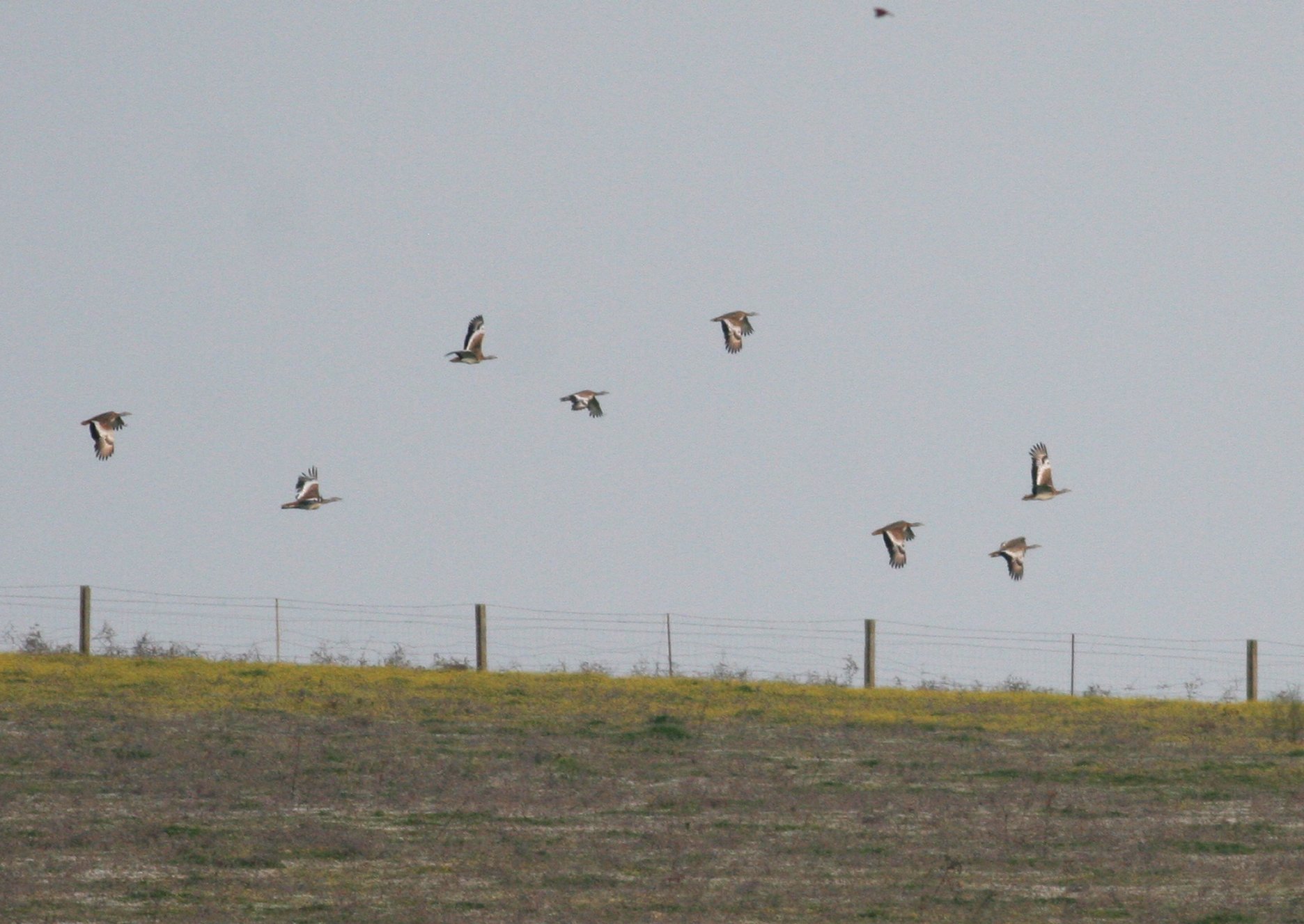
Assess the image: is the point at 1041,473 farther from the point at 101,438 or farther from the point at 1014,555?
the point at 101,438

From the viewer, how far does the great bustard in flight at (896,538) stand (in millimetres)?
30361

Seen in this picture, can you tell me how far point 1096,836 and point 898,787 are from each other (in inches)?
155

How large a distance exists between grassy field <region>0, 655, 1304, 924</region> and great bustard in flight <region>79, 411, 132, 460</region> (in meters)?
3.80

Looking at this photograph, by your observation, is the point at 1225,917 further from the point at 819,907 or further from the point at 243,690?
the point at 243,690

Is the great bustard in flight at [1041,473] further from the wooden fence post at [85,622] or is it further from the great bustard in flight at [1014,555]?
the wooden fence post at [85,622]

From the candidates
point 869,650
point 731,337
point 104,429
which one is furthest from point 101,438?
point 869,650

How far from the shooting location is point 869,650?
133 feet

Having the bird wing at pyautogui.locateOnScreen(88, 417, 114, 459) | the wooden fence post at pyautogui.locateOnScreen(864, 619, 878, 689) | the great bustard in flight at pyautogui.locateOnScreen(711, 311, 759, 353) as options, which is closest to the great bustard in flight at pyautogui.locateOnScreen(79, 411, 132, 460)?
the bird wing at pyautogui.locateOnScreen(88, 417, 114, 459)

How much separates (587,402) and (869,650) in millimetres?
9351

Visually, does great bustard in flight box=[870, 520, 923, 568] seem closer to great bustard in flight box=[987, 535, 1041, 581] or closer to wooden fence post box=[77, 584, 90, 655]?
great bustard in flight box=[987, 535, 1041, 581]

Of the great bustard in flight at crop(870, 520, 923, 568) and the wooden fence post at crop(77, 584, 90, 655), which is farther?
the wooden fence post at crop(77, 584, 90, 655)

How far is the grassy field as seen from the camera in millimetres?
17812

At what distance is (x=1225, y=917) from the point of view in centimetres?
1730

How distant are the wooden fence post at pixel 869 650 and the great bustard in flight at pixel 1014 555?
337 inches
